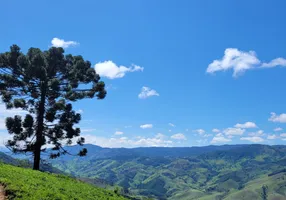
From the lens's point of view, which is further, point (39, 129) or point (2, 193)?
point (39, 129)

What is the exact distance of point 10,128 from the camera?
44125 millimetres

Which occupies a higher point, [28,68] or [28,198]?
[28,68]

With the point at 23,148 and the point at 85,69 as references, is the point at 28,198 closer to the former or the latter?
the point at 23,148

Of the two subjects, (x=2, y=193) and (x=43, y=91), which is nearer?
(x=2, y=193)


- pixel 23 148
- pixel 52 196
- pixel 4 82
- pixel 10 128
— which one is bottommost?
pixel 52 196

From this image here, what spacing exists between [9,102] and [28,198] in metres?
27.5

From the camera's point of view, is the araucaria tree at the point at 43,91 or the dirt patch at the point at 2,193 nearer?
the dirt patch at the point at 2,193

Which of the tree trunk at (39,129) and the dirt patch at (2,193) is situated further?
the tree trunk at (39,129)

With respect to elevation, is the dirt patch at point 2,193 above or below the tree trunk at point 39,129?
below

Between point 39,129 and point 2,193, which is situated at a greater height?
Result: point 39,129

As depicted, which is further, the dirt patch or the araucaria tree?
the araucaria tree

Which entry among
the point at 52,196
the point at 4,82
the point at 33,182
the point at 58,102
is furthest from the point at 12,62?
the point at 52,196

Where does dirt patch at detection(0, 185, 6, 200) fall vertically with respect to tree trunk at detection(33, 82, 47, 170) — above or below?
below

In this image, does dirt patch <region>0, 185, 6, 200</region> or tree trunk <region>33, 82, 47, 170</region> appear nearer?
dirt patch <region>0, 185, 6, 200</region>
